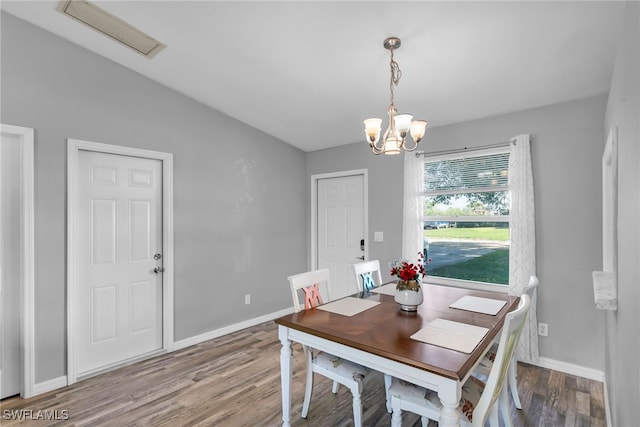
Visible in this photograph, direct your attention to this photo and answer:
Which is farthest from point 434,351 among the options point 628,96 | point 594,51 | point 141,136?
point 141,136

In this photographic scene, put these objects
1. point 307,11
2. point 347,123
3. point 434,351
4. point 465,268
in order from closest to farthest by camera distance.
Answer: point 434,351, point 307,11, point 465,268, point 347,123

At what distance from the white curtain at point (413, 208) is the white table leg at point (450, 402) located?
2278mm

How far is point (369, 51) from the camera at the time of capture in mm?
2377

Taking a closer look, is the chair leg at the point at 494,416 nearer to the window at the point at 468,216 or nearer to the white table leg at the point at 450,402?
the white table leg at the point at 450,402

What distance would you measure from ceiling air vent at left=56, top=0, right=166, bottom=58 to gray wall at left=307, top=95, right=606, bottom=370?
3.23 m

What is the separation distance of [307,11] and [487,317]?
2.23 metres

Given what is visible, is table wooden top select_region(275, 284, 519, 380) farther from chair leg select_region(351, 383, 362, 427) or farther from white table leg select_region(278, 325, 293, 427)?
chair leg select_region(351, 383, 362, 427)

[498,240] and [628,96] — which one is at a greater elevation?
[628,96]

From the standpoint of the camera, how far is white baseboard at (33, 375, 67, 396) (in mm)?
2463

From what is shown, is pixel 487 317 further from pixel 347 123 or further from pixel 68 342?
pixel 68 342

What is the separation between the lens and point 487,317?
6.35 ft

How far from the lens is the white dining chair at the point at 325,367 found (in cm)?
187

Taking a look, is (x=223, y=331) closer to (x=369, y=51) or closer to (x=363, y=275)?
(x=363, y=275)

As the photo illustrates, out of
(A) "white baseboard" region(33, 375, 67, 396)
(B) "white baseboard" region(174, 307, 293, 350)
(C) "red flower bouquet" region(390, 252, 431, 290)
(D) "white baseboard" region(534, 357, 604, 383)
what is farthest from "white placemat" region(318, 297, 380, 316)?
(A) "white baseboard" region(33, 375, 67, 396)
